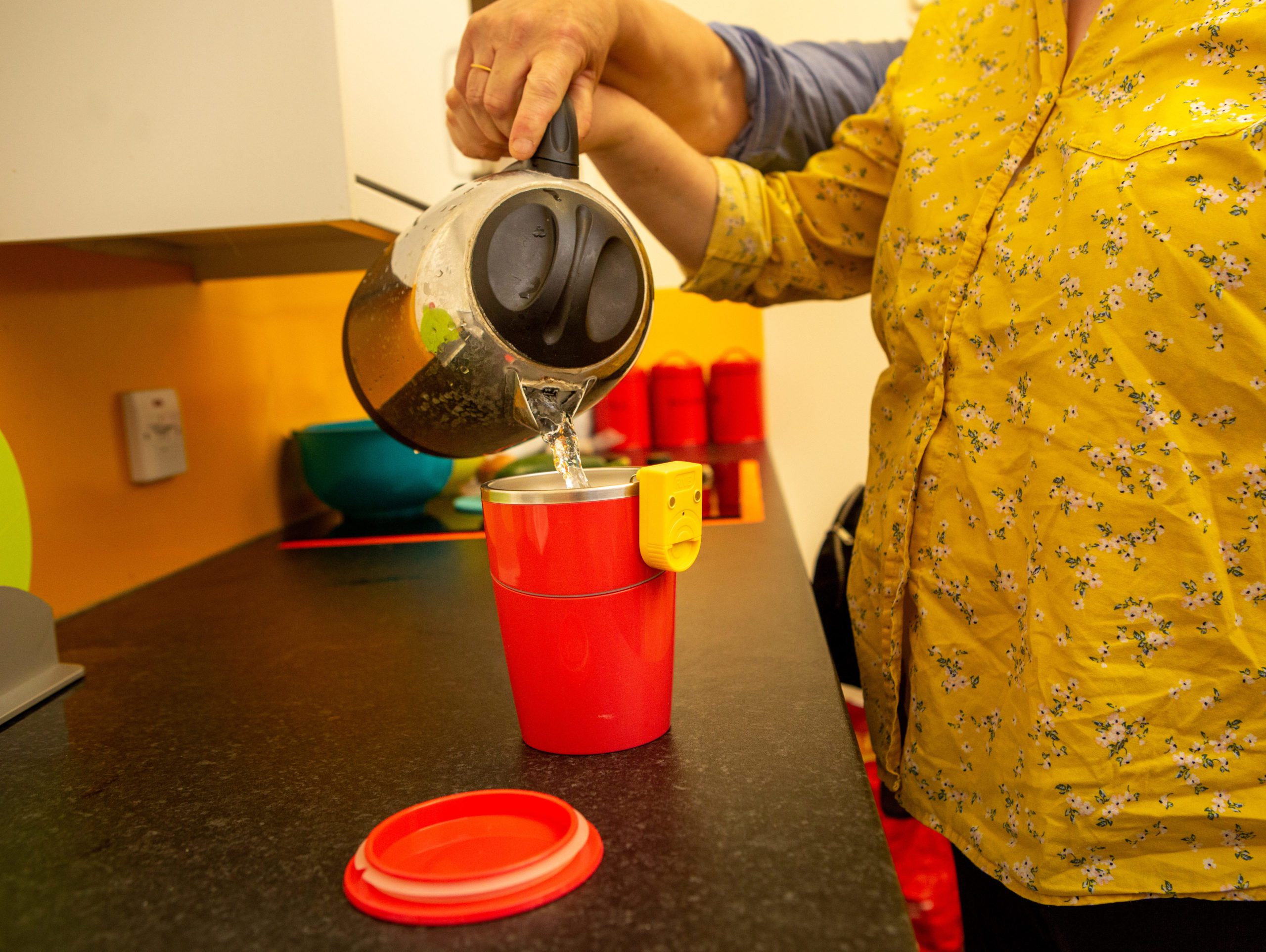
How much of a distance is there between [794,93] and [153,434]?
2.66 ft

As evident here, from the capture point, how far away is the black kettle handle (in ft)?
1.87

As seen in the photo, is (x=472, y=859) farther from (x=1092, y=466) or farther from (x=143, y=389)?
(x=143, y=389)

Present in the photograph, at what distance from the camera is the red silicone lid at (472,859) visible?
1.18 ft

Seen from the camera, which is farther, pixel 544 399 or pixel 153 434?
pixel 153 434

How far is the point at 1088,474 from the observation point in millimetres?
574

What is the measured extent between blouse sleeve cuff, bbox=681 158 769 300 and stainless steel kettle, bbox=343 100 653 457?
31 cm

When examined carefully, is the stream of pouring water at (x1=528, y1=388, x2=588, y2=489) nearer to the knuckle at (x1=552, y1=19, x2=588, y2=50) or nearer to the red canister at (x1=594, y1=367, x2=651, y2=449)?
the knuckle at (x1=552, y1=19, x2=588, y2=50)

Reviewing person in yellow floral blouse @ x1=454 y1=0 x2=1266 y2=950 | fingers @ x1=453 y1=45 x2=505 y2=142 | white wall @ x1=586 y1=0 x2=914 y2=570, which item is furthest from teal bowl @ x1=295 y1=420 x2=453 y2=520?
white wall @ x1=586 y1=0 x2=914 y2=570

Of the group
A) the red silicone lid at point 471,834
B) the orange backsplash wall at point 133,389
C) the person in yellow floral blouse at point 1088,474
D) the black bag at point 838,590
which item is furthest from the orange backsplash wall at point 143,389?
the black bag at point 838,590

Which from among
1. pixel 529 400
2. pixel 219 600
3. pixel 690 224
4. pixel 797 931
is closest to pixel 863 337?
pixel 690 224

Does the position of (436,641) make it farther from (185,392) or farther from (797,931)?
(185,392)

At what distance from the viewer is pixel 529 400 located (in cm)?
55

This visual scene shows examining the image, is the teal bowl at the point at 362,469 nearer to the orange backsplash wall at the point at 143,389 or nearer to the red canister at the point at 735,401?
the orange backsplash wall at the point at 143,389

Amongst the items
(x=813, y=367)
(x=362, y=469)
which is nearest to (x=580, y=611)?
(x=362, y=469)
